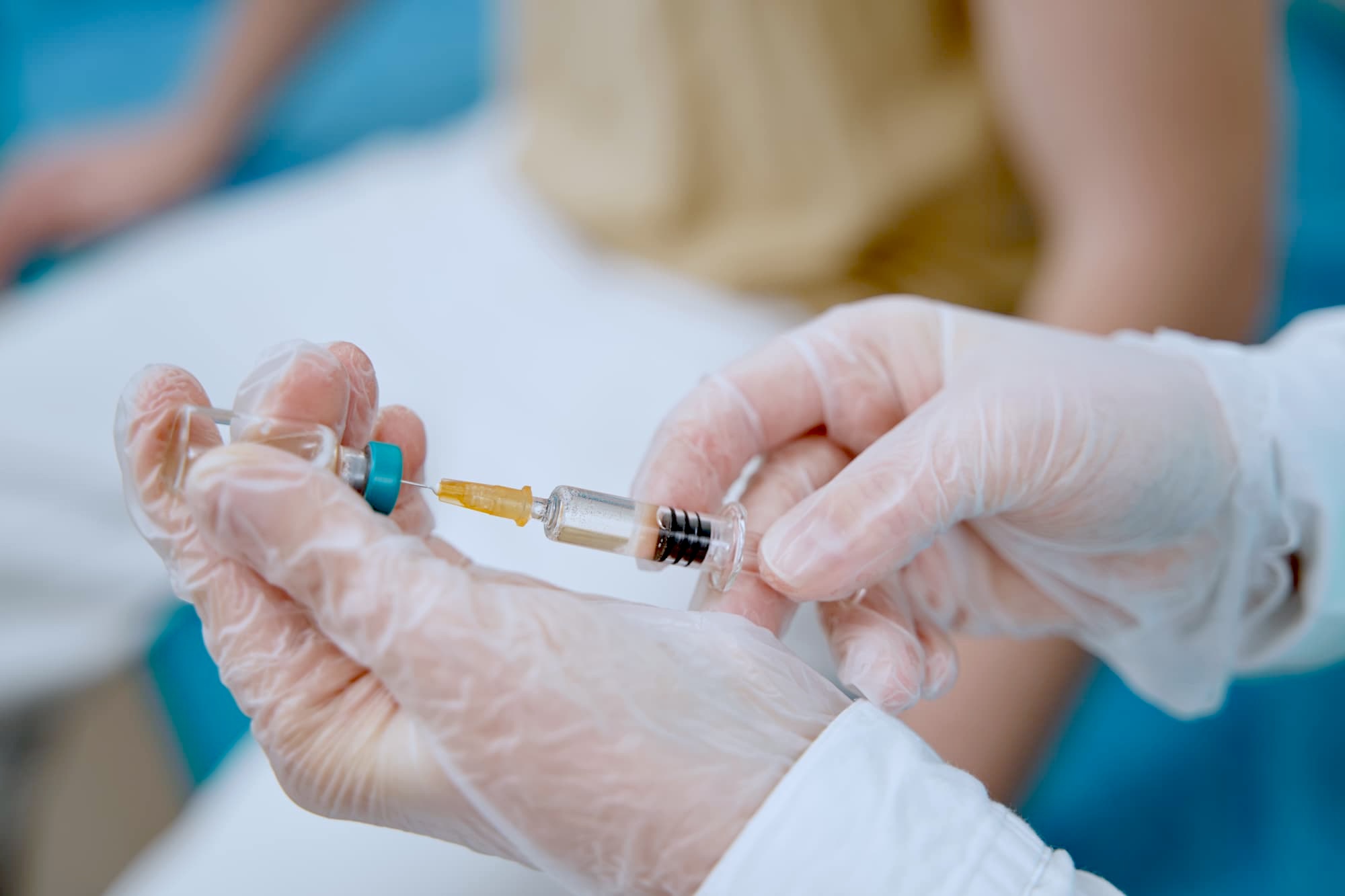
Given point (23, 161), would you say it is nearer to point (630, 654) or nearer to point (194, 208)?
point (194, 208)

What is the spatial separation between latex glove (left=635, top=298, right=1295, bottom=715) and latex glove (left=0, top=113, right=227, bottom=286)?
65.1 inches

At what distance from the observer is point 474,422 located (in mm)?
1089

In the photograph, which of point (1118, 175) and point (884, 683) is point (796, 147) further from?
point (884, 683)

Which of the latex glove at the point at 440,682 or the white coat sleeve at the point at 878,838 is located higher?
the latex glove at the point at 440,682

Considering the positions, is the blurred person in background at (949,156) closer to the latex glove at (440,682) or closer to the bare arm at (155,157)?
the latex glove at (440,682)

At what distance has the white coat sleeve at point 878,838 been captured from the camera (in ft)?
1.84

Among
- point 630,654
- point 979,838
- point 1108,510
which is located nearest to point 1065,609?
point 1108,510

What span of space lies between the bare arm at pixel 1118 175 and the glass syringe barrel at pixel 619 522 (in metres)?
0.35

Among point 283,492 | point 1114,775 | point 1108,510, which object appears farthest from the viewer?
point 1114,775

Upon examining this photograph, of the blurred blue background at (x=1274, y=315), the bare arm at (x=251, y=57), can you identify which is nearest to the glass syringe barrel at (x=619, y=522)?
the blurred blue background at (x=1274, y=315)

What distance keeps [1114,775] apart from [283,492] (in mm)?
1076

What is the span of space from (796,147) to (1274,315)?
3.30ft

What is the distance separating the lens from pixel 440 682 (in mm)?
547

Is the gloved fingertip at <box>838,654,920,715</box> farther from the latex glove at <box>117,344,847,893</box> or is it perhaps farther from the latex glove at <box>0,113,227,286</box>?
the latex glove at <box>0,113,227,286</box>
